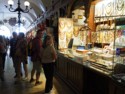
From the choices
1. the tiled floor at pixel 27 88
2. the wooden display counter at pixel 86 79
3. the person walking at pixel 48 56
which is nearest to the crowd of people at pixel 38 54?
the person walking at pixel 48 56

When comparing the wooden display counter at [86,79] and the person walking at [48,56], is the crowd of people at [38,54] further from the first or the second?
the wooden display counter at [86,79]

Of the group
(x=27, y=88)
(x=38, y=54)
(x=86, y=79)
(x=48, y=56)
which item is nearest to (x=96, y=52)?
(x=86, y=79)

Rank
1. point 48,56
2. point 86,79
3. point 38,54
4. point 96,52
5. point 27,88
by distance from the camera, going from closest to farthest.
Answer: point 86,79 < point 48,56 < point 96,52 < point 27,88 < point 38,54

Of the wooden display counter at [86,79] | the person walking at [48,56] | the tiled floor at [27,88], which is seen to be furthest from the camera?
the tiled floor at [27,88]

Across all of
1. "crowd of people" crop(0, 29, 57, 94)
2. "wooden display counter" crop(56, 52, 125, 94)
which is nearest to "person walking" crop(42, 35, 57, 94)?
"crowd of people" crop(0, 29, 57, 94)

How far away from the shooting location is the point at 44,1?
1383 centimetres

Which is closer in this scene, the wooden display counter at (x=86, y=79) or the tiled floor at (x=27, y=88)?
the wooden display counter at (x=86, y=79)

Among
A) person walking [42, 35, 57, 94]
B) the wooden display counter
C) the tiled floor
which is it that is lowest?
the tiled floor

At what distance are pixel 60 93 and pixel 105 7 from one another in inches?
114

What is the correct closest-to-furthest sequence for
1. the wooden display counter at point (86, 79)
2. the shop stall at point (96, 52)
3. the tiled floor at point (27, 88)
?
the shop stall at point (96, 52)
the wooden display counter at point (86, 79)
the tiled floor at point (27, 88)

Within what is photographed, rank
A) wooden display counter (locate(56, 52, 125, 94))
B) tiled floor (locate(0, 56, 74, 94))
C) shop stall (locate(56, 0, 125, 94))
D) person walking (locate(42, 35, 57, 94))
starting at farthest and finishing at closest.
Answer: tiled floor (locate(0, 56, 74, 94)) → person walking (locate(42, 35, 57, 94)) → wooden display counter (locate(56, 52, 125, 94)) → shop stall (locate(56, 0, 125, 94))

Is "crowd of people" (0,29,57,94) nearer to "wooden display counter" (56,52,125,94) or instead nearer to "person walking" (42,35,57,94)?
"person walking" (42,35,57,94)

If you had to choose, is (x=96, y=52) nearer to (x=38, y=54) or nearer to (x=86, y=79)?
(x=86, y=79)

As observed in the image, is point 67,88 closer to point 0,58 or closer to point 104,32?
point 104,32
